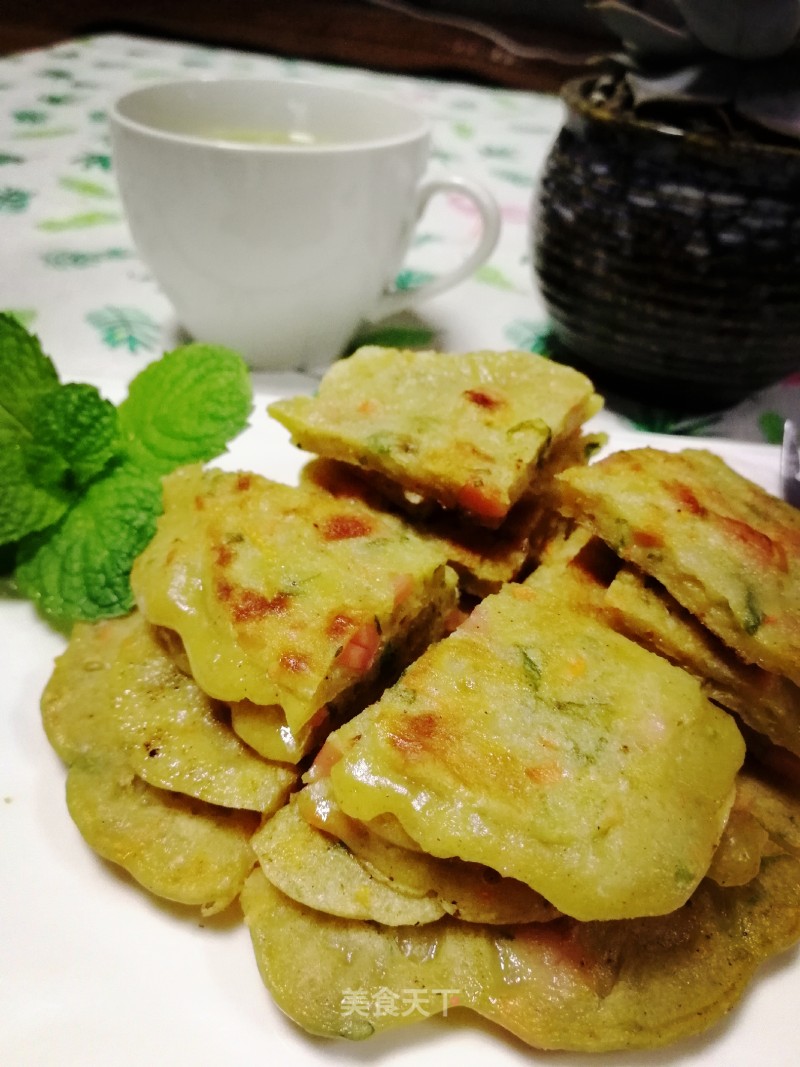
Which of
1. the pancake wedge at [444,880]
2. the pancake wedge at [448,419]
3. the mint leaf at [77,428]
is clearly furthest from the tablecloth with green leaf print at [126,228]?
the pancake wedge at [444,880]

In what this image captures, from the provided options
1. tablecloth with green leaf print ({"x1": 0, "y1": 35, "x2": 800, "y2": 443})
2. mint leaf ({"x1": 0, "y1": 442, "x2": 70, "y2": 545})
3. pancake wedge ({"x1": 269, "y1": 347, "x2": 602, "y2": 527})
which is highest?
pancake wedge ({"x1": 269, "y1": 347, "x2": 602, "y2": 527})

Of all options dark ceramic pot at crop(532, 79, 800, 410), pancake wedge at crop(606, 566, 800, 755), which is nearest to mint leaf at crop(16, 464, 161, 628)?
pancake wedge at crop(606, 566, 800, 755)

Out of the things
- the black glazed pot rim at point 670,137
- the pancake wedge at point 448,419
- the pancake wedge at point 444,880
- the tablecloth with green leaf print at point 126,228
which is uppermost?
the black glazed pot rim at point 670,137

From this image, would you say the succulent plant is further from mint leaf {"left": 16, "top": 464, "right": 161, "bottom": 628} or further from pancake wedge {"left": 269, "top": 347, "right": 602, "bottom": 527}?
mint leaf {"left": 16, "top": 464, "right": 161, "bottom": 628}

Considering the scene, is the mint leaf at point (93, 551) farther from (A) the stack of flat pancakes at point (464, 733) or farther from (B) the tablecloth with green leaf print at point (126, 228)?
(B) the tablecloth with green leaf print at point (126, 228)

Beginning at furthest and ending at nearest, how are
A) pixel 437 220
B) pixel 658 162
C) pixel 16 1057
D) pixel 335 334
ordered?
1. pixel 437 220
2. pixel 335 334
3. pixel 658 162
4. pixel 16 1057

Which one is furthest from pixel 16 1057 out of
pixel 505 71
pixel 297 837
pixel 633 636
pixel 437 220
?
pixel 505 71

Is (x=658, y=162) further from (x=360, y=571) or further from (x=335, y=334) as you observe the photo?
(x=360, y=571)
